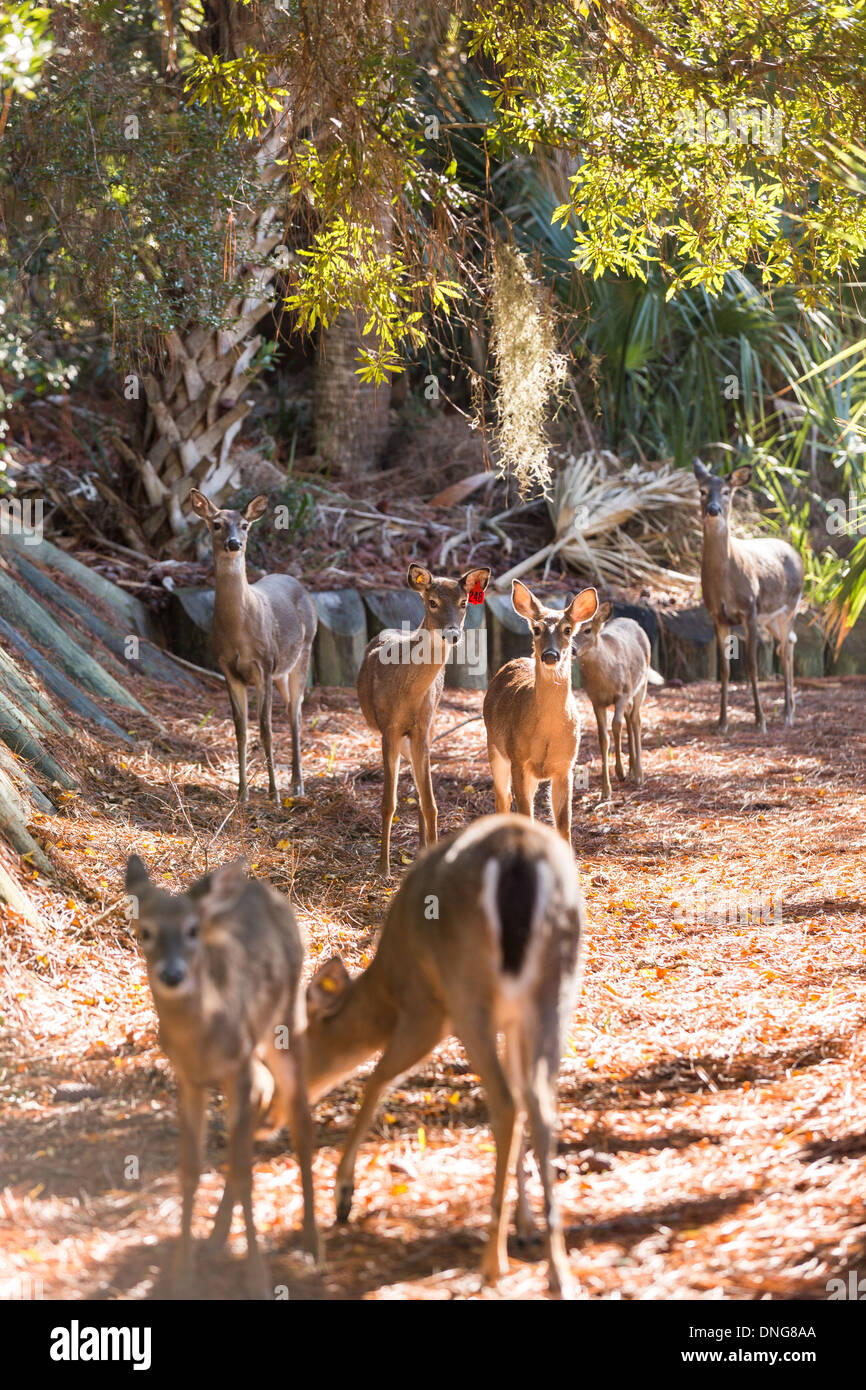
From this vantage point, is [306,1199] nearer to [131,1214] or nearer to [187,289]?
[131,1214]

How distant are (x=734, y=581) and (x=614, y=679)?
308cm

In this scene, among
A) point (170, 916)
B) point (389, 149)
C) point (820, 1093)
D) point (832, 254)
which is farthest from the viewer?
point (832, 254)

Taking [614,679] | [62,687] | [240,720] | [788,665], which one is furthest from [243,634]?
[788,665]

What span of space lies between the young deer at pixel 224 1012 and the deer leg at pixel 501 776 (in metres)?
3.89

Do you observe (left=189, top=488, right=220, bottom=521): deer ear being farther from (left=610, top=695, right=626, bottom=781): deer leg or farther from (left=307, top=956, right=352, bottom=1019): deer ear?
(left=307, top=956, right=352, bottom=1019): deer ear

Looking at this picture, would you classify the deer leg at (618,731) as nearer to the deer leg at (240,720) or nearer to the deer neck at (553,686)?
the deer neck at (553,686)

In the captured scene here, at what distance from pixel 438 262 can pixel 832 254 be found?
1.84m

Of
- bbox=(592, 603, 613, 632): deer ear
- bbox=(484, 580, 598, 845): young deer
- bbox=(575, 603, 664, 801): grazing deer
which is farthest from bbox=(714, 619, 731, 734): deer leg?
bbox=(484, 580, 598, 845): young deer

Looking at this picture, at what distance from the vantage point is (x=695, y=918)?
6.68m

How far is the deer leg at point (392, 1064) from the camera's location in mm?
3658

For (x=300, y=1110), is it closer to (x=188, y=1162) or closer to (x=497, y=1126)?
(x=188, y=1162)

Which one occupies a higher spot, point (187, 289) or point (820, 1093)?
point (187, 289)

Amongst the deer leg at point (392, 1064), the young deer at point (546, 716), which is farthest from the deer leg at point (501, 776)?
the deer leg at point (392, 1064)

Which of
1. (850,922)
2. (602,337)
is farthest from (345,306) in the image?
(602,337)
